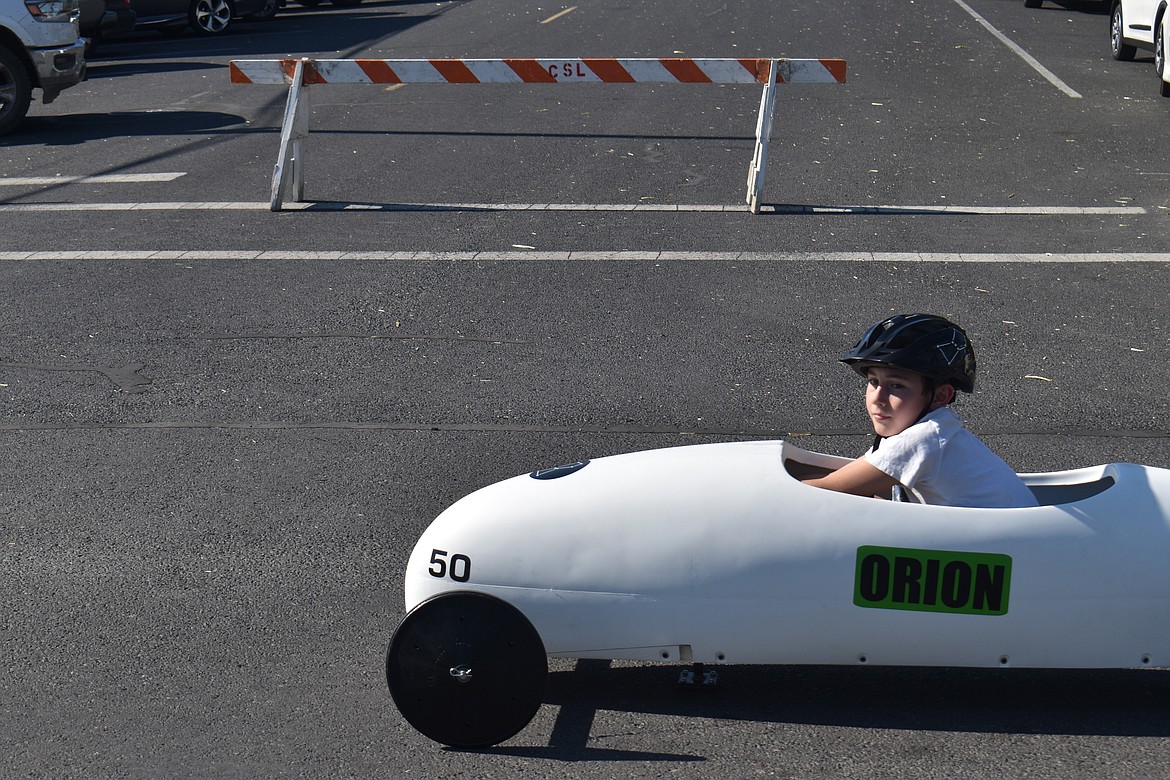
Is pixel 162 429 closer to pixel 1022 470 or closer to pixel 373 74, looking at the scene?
pixel 1022 470

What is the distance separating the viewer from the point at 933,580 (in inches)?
143

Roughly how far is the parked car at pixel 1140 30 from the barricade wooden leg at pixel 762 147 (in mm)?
6811

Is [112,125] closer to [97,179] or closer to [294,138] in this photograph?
[97,179]

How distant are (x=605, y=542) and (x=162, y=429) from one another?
3.19 metres

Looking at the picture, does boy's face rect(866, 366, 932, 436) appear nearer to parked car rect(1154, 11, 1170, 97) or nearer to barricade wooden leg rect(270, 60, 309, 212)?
barricade wooden leg rect(270, 60, 309, 212)

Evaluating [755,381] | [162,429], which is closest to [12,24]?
[162,429]

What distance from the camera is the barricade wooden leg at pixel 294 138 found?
1051cm

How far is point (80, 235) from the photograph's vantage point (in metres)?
9.70

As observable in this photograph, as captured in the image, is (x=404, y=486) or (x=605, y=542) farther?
(x=404, y=486)

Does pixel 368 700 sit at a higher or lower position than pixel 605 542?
lower

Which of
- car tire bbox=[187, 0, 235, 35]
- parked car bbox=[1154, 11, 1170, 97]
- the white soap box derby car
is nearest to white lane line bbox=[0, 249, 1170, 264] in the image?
the white soap box derby car

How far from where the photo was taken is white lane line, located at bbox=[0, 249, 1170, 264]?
8.78 m

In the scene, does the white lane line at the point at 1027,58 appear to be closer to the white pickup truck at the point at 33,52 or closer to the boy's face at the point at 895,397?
the white pickup truck at the point at 33,52

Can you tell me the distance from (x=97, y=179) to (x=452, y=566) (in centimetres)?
921
